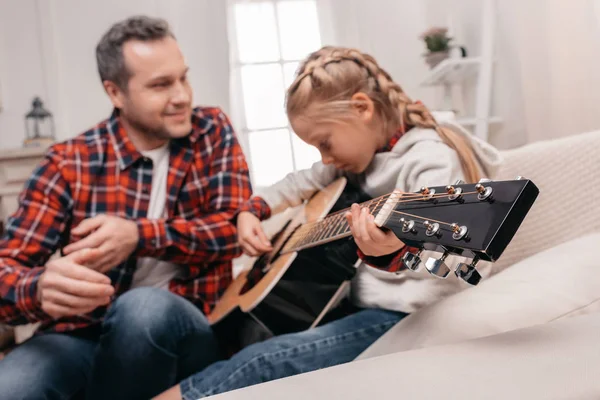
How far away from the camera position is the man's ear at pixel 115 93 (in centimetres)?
80

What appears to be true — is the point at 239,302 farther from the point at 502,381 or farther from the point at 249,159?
the point at 502,381

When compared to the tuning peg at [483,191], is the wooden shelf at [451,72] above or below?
above

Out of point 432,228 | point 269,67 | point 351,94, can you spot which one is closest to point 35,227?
point 269,67

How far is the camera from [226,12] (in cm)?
73

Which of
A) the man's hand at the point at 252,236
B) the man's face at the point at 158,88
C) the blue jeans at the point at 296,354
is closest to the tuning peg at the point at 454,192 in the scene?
the blue jeans at the point at 296,354

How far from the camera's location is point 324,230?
598 millimetres

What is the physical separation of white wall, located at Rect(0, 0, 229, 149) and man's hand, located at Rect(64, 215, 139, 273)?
0.20m

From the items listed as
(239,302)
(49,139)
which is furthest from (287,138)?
(49,139)

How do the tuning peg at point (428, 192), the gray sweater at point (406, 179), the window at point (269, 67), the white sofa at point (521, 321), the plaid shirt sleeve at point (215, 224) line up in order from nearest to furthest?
1. the white sofa at point (521, 321)
2. the tuning peg at point (428, 192)
3. the gray sweater at point (406, 179)
4. the window at point (269, 67)
5. the plaid shirt sleeve at point (215, 224)

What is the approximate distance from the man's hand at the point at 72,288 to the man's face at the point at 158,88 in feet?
0.76

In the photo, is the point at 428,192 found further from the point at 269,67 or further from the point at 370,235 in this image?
the point at 269,67

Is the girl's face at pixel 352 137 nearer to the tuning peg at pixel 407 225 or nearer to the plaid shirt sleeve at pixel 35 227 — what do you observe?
the tuning peg at pixel 407 225

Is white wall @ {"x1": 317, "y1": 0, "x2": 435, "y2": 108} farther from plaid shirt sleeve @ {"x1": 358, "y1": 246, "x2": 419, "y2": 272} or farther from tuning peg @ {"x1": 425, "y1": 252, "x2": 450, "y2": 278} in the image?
tuning peg @ {"x1": 425, "y1": 252, "x2": 450, "y2": 278}

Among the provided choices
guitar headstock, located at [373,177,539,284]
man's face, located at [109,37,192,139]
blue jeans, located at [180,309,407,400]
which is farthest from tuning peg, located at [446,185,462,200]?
man's face, located at [109,37,192,139]
